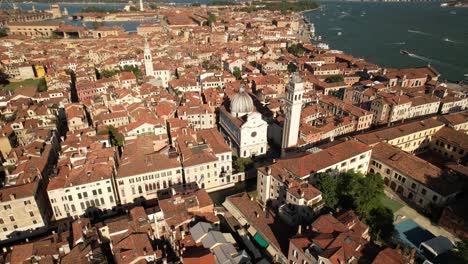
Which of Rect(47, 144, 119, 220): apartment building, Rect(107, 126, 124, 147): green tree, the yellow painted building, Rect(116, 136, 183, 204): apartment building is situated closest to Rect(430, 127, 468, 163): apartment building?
Rect(116, 136, 183, 204): apartment building

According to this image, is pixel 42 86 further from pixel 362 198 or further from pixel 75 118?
pixel 362 198

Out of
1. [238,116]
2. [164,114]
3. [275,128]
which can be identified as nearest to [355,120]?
[275,128]

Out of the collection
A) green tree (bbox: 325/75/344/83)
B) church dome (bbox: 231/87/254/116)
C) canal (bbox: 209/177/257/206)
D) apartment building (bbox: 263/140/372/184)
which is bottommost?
canal (bbox: 209/177/257/206)

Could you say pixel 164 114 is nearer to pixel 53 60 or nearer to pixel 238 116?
pixel 238 116

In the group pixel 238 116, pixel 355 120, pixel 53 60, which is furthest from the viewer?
pixel 53 60

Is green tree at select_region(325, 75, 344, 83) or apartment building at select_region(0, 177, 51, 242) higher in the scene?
green tree at select_region(325, 75, 344, 83)

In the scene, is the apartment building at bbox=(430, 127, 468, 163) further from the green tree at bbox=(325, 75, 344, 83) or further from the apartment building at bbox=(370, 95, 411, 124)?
the green tree at bbox=(325, 75, 344, 83)
